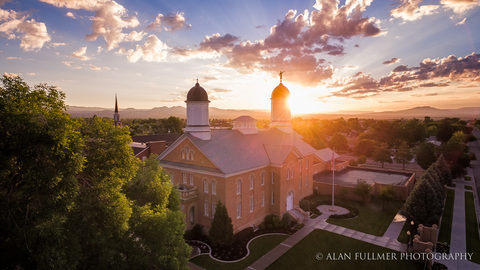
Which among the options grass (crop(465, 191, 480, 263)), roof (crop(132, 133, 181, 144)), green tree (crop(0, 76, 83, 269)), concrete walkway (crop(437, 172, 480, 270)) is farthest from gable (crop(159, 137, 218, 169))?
roof (crop(132, 133, 181, 144))

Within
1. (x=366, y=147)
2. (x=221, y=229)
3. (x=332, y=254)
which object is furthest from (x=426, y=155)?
(x=221, y=229)

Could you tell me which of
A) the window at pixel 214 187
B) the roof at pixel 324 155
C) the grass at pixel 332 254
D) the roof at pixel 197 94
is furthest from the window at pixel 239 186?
the roof at pixel 324 155

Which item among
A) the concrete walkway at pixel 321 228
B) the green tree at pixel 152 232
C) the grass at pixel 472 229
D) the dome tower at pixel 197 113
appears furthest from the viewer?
the dome tower at pixel 197 113

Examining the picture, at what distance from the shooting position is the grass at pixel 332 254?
21750 mm

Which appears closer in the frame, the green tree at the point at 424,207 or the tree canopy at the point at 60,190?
the tree canopy at the point at 60,190

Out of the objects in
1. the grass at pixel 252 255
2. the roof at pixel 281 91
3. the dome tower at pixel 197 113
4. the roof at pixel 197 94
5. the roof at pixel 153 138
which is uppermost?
the roof at pixel 281 91

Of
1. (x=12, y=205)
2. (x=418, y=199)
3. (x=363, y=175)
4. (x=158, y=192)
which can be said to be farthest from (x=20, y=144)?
(x=363, y=175)

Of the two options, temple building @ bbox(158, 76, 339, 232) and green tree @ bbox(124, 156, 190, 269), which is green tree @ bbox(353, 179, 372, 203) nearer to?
temple building @ bbox(158, 76, 339, 232)

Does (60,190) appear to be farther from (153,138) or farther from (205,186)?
(153,138)

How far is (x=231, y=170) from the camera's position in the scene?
26844 mm

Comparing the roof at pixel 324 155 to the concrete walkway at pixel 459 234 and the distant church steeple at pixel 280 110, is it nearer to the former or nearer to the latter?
the distant church steeple at pixel 280 110

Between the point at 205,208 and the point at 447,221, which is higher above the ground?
the point at 205,208

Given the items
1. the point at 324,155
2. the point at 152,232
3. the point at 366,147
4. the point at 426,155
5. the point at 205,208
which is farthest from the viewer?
the point at 366,147

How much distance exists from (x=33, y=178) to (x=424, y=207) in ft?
105
